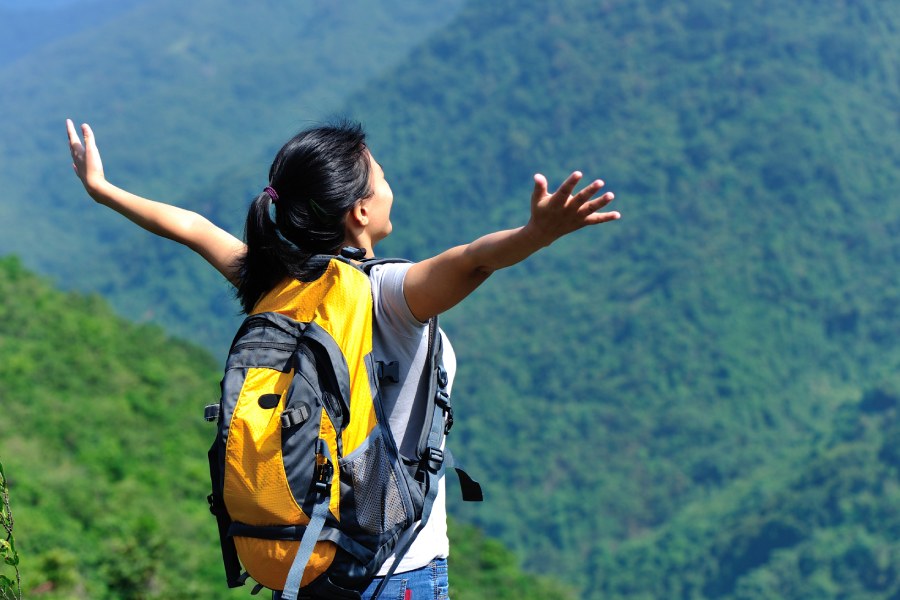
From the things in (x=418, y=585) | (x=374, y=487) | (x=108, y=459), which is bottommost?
(x=418, y=585)

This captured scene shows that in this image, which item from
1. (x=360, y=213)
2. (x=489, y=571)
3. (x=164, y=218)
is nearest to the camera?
(x=360, y=213)

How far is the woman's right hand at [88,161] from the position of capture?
112 inches

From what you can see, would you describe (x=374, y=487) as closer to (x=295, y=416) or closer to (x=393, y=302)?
(x=295, y=416)

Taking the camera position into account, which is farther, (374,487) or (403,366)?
(403,366)

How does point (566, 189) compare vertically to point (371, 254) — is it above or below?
below

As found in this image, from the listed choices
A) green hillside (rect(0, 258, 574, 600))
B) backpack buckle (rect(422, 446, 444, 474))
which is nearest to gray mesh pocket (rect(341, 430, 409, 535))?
backpack buckle (rect(422, 446, 444, 474))

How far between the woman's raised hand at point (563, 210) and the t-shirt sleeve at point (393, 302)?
28 centimetres

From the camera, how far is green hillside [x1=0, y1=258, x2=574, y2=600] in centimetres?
1838

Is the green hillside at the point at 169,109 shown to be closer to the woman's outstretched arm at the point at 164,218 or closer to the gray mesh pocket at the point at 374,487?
the woman's outstretched arm at the point at 164,218

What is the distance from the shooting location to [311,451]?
2.05m

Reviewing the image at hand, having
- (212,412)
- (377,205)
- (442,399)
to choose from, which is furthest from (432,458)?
(377,205)

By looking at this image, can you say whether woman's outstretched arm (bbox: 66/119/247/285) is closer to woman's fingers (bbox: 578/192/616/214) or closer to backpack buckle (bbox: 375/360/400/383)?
backpack buckle (bbox: 375/360/400/383)

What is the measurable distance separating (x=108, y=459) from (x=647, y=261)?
7144 centimetres

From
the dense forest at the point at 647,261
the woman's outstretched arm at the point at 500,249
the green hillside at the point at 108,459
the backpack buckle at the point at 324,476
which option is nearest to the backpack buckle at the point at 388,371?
the woman's outstretched arm at the point at 500,249
